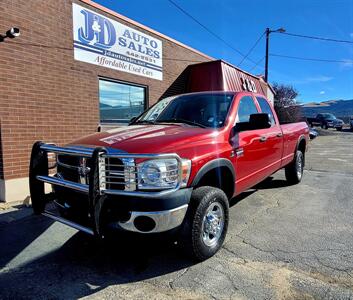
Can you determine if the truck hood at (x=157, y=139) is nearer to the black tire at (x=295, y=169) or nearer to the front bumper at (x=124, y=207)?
the front bumper at (x=124, y=207)

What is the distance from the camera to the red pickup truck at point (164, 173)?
9.41 feet

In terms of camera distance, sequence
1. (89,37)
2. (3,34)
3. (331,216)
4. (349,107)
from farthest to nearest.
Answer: (349,107) < (89,37) < (3,34) < (331,216)

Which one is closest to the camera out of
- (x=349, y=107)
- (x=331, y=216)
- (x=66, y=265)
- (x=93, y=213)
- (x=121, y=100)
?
(x=93, y=213)

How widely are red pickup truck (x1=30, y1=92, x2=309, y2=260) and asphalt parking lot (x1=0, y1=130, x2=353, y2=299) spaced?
32 centimetres

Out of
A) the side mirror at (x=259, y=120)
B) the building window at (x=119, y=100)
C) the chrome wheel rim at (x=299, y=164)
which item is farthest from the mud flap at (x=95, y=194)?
the building window at (x=119, y=100)

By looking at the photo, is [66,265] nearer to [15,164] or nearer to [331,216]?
[15,164]

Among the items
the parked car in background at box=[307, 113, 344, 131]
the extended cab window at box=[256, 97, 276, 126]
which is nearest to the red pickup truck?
the extended cab window at box=[256, 97, 276, 126]

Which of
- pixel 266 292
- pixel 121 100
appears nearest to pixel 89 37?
pixel 121 100

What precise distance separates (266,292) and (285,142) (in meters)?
3.74

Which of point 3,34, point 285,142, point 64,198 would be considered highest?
point 3,34

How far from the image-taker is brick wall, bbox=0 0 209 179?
19.6ft

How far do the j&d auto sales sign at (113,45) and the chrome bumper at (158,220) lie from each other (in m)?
5.57

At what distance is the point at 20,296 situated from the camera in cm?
285

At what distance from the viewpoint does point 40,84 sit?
6.54 meters
